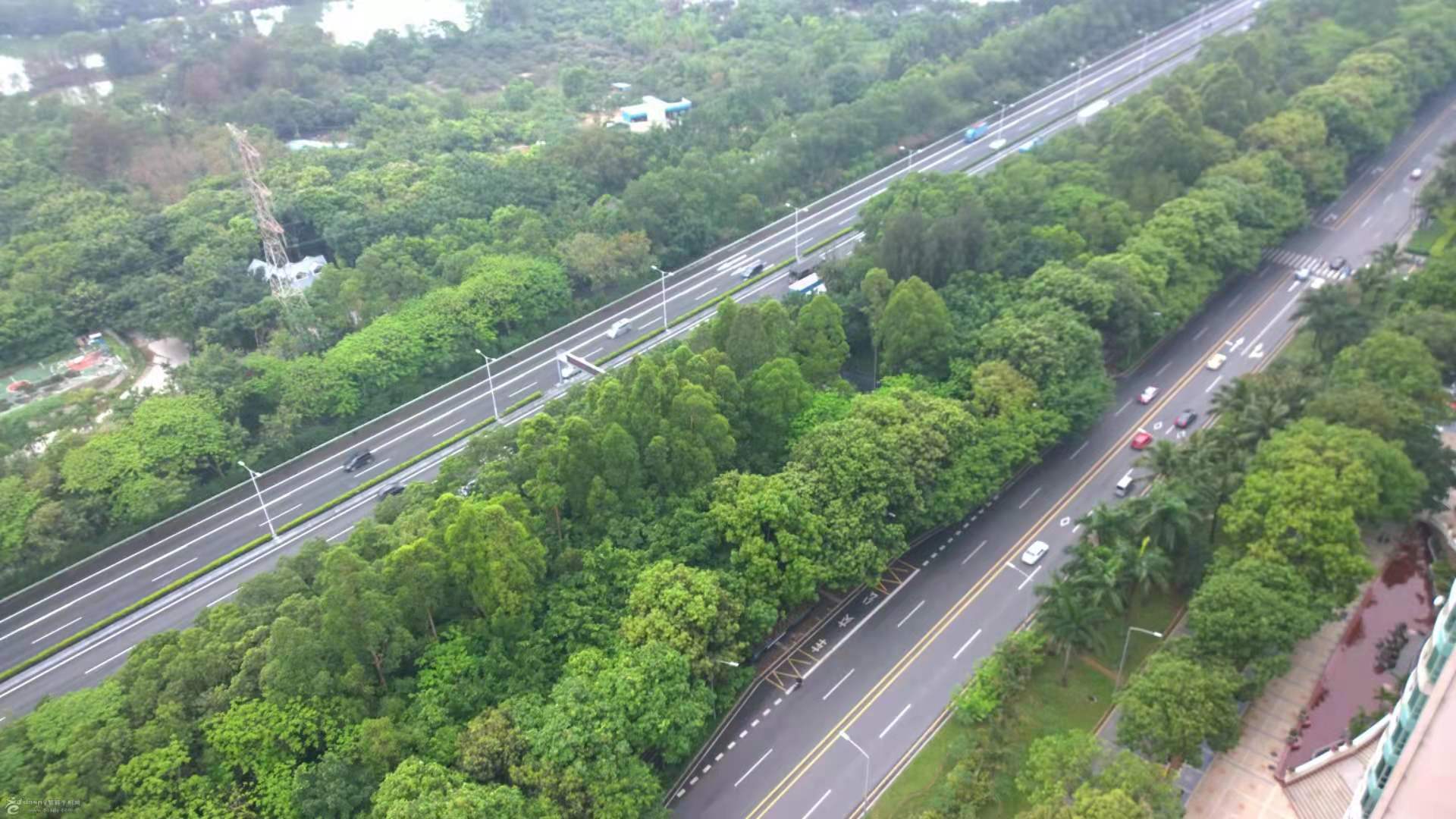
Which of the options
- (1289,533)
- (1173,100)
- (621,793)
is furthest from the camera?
(1173,100)

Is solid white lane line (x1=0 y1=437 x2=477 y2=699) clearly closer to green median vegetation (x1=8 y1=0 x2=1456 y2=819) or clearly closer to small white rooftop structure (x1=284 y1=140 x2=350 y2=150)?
green median vegetation (x1=8 y1=0 x2=1456 y2=819)

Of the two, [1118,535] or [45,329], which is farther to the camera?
[45,329]

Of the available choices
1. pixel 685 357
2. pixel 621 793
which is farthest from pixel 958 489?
pixel 621 793

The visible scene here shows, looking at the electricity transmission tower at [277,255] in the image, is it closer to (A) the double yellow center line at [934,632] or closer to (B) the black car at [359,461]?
(B) the black car at [359,461]

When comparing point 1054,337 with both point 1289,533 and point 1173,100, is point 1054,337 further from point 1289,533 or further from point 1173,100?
point 1173,100

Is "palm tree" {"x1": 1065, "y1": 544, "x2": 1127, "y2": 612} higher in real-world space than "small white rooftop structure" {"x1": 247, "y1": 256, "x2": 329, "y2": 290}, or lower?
lower

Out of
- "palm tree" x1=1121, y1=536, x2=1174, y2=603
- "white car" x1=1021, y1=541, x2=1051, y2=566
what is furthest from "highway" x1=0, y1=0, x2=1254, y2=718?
"palm tree" x1=1121, y1=536, x2=1174, y2=603

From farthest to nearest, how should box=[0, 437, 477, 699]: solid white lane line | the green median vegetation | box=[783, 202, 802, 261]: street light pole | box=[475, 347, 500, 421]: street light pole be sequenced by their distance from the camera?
box=[783, 202, 802, 261]: street light pole < box=[475, 347, 500, 421]: street light pole < box=[0, 437, 477, 699]: solid white lane line < the green median vegetation

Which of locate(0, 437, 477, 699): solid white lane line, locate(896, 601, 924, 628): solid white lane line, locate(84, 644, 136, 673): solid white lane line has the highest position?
locate(0, 437, 477, 699): solid white lane line
